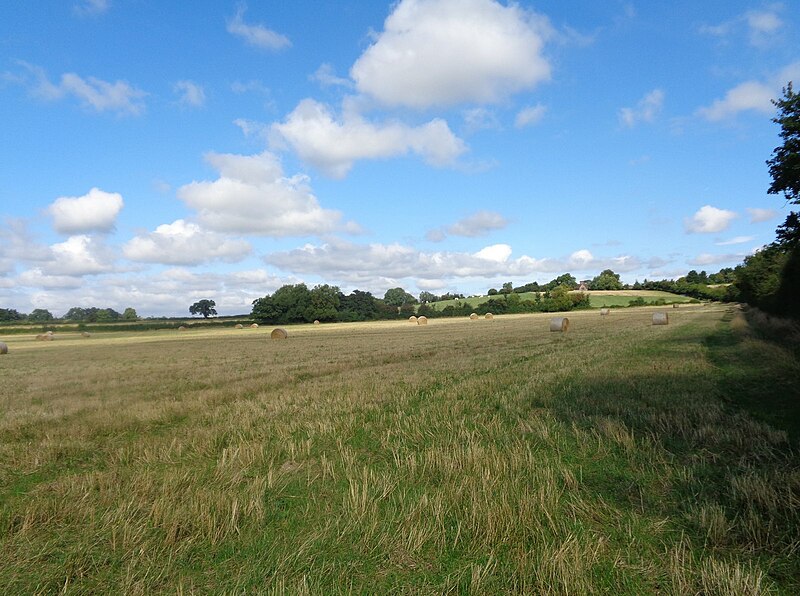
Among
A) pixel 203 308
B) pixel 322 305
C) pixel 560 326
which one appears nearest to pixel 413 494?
pixel 560 326

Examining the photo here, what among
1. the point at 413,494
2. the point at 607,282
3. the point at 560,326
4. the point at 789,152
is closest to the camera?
the point at 413,494

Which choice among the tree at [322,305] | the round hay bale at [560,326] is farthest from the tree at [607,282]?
the round hay bale at [560,326]

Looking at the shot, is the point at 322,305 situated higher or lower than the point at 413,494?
higher

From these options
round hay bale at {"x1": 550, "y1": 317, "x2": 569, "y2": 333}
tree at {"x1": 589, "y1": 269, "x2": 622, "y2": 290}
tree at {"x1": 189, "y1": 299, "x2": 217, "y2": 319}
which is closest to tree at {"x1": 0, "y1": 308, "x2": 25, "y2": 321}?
tree at {"x1": 189, "y1": 299, "x2": 217, "y2": 319}

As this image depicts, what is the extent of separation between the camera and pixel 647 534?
4.87 m

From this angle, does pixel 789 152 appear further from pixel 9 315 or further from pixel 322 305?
pixel 9 315

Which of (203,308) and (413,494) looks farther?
(203,308)

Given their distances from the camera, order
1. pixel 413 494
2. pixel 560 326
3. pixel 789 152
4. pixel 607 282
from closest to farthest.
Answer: pixel 413 494 → pixel 789 152 → pixel 560 326 → pixel 607 282

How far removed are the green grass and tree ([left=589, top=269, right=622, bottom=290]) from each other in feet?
640

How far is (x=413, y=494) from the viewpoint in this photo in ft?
19.7

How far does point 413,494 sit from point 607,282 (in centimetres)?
20595

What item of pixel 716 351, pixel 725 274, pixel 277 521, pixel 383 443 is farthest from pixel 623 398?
pixel 725 274

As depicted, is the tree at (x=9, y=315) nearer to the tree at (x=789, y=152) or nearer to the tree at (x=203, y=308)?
the tree at (x=203, y=308)

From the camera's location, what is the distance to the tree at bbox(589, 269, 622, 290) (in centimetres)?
19200
